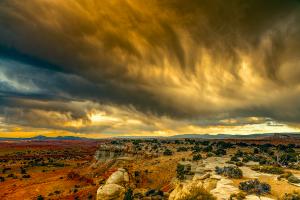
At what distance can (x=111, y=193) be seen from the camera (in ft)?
100

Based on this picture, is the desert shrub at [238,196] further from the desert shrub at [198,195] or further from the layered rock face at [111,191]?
the layered rock face at [111,191]

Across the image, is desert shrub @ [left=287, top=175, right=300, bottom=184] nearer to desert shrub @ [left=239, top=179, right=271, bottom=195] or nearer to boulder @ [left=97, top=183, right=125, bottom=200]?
desert shrub @ [left=239, top=179, right=271, bottom=195]

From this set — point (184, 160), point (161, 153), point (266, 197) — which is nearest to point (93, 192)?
point (184, 160)

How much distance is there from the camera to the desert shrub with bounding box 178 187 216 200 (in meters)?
18.4

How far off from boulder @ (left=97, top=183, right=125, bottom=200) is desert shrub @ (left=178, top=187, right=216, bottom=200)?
44.1ft

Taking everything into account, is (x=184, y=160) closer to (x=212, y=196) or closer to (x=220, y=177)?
(x=220, y=177)

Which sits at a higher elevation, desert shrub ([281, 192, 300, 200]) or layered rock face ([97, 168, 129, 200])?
desert shrub ([281, 192, 300, 200])

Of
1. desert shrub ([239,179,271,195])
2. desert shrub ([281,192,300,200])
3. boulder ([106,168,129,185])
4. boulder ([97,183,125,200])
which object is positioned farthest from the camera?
boulder ([106,168,129,185])

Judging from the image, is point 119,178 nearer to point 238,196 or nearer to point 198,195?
point 198,195

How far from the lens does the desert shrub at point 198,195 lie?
1837 centimetres

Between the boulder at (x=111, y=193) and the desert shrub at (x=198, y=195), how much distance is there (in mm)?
13437

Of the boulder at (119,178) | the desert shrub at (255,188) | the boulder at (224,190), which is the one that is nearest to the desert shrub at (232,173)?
the boulder at (224,190)

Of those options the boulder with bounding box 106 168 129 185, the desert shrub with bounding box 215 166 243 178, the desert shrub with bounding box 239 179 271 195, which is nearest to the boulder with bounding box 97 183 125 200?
the boulder with bounding box 106 168 129 185

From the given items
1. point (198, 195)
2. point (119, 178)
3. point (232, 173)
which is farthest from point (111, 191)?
point (232, 173)
